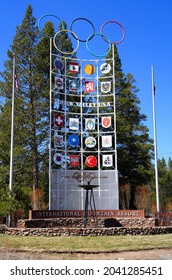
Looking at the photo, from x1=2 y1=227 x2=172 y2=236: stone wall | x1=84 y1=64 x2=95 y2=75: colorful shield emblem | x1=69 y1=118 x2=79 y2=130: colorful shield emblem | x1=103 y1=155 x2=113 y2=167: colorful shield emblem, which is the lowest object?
x1=2 y1=227 x2=172 y2=236: stone wall

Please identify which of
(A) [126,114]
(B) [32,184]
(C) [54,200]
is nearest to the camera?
(C) [54,200]

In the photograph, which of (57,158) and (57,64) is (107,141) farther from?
(57,64)

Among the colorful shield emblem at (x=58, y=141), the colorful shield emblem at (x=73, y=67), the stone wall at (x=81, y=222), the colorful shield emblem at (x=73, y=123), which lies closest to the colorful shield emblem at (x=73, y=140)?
the colorful shield emblem at (x=73, y=123)

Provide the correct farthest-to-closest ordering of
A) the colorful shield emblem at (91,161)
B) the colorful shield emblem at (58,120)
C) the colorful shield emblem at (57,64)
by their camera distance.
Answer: the colorful shield emblem at (57,64), the colorful shield emblem at (91,161), the colorful shield emblem at (58,120)

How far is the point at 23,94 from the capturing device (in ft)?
135

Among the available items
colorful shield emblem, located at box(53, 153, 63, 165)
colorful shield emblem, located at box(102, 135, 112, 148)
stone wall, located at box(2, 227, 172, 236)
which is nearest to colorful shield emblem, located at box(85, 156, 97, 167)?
colorful shield emblem, located at box(102, 135, 112, 148)

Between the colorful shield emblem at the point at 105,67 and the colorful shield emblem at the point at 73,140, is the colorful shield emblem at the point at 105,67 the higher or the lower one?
the higher one

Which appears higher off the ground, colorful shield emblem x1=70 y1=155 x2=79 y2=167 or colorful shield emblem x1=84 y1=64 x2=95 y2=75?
colorful shield emblem x1=84 y1=64 x2=95 y2=75

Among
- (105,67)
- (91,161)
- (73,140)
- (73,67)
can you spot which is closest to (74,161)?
(91,161)

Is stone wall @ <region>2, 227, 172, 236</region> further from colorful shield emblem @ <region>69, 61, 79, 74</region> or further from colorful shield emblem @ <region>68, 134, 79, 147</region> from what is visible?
colorful shield emblem @ <region>69, 61, 79, 74</region>

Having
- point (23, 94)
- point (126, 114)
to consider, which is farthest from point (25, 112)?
point (126, 114)

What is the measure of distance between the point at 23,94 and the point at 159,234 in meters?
25.5

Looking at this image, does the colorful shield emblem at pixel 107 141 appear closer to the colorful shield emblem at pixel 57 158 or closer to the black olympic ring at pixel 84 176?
the black olympic ring at pixel 84 176
